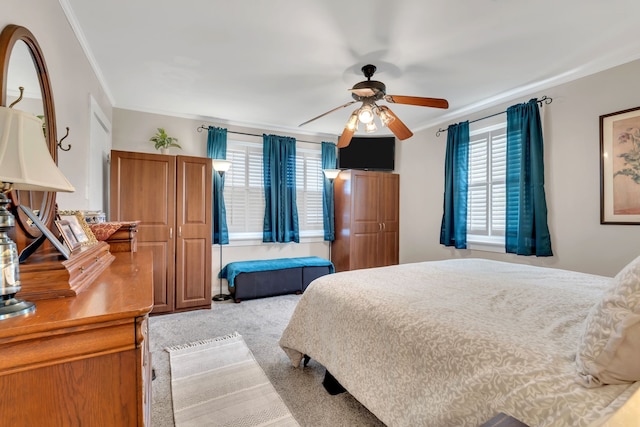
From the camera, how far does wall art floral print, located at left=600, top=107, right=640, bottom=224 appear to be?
2543 mm

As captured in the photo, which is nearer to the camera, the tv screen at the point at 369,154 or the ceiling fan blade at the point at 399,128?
the ceiling fan blade at the point at 399,128

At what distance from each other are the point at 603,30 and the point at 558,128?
3.33 ft

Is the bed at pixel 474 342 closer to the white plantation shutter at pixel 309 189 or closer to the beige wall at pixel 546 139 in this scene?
the beige wall at pixel 546 139

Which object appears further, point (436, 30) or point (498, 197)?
point (498, 197)

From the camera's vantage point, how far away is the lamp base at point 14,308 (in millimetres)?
771

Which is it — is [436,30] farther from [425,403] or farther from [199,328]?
[199,328]

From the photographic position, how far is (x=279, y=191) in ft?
15.3

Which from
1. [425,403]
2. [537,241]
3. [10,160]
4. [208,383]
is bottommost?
[208,383]

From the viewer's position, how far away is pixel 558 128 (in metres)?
3.08

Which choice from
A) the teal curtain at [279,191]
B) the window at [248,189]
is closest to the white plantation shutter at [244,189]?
the window at [248,189]

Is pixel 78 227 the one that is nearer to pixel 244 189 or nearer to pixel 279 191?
pixel 244 189

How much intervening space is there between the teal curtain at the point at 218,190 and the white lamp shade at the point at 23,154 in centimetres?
335

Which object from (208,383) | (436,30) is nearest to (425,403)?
(208,383)

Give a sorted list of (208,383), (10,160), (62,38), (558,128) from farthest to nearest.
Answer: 1. (558,128)
2. (208,383)
3. (62,38)
4. (10,160)
